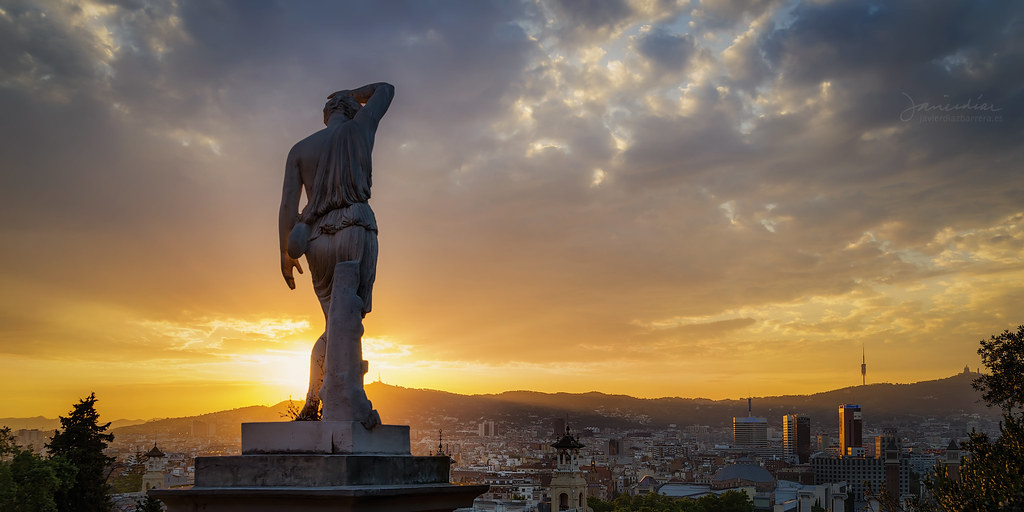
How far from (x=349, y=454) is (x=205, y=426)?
11556 centimetres

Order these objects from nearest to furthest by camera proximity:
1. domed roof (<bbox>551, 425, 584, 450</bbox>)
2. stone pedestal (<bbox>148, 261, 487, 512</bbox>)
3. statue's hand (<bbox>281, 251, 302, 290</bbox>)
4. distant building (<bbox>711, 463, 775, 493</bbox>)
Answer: stone pedestal (<bbox>148, 261, 487, 512</bbox>) → statue's hand (<bbox>281, 251, 302, 290</bbox>) → domed roof (<bbox>551, 425, 584, 450</bbox>) → distant building (<bbox>711, 463, 775, 493</bbox>)

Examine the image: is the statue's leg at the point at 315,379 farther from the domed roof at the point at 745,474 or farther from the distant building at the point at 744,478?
the domed roof at the point at 745,474

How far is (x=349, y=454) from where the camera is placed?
14.1ft

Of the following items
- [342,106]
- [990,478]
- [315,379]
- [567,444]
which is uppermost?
[342,106]

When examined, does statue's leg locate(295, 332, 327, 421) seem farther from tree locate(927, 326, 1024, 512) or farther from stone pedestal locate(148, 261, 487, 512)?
tree locate(927, 326, 1024, 512)

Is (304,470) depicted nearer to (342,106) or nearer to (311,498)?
(311,498)

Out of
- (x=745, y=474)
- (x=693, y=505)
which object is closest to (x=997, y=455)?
(x=693, y=505)

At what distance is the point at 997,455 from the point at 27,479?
18649 millimetres

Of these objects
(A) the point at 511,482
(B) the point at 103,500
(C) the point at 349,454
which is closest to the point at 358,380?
(C) the point at 349,454

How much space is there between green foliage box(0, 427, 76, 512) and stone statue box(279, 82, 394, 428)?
56.0ft

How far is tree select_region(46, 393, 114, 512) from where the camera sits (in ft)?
74.0

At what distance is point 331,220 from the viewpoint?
4.93 meters

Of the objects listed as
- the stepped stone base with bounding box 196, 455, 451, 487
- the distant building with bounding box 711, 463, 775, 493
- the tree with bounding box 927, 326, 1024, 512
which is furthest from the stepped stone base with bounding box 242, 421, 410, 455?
the distant building with bounding box 711, 463, 775, 493

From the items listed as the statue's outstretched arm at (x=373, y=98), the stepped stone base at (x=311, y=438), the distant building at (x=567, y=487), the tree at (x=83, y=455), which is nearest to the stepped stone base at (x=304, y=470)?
the stepped stone base at (x=311, y=438)
